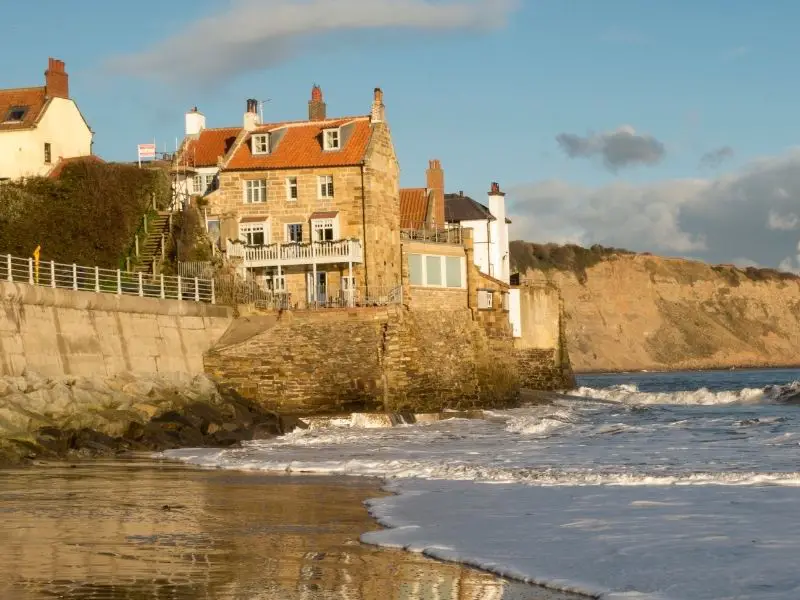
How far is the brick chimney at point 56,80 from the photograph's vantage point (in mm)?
46969

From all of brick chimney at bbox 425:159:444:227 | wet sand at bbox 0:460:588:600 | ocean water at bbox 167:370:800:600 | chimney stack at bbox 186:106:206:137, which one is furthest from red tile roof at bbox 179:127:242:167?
wet sand at bbox 0:460:588:600

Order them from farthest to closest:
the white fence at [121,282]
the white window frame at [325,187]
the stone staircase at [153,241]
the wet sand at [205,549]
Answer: the white window frame at [325,187] < the stone staircase at [153,241] < the white fence at [121,282] < the wet sand at [205,549]

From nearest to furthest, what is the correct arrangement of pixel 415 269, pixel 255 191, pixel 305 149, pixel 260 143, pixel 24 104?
pixel 255 191
pixel 305 149
pixel 415 269
pixel 260 143
pixel 24 104

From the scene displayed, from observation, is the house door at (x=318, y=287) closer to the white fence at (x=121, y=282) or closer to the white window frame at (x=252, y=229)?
the white window frame at (x=252, y=229)

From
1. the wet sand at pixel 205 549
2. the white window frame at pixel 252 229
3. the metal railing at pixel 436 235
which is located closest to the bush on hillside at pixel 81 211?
the white window frame at pixel 252 229

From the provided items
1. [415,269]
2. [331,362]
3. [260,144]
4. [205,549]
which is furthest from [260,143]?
[205,549]

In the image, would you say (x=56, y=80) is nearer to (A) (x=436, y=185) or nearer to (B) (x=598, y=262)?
(A) (x=436, y=185)

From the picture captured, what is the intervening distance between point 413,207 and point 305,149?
1114cm

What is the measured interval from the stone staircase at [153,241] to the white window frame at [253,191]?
280 cm

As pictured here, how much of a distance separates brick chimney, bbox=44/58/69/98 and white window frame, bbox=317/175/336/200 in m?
10.5

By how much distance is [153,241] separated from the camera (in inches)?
1758

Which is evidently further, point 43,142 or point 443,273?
point 443,273

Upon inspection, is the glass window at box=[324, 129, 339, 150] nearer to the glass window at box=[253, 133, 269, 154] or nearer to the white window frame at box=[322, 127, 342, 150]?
the white window frame at box=[322, 127, 342, 150]

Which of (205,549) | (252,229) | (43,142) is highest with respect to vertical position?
(43,142)
